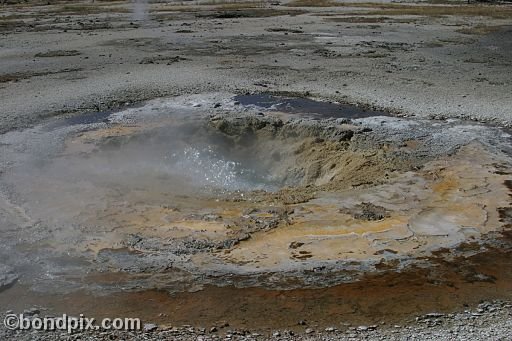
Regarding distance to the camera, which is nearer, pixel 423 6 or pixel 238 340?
pixel 238 340

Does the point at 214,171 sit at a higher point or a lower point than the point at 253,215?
lower

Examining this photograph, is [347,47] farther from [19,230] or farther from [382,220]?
[19,230]

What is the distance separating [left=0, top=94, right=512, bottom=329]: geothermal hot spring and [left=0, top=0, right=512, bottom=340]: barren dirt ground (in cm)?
3

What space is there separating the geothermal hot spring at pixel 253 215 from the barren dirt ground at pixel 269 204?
0.03 metres

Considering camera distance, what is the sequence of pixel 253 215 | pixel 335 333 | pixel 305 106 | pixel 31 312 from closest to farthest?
pixel 335 333, pixel 31 312, pixel 253 215, pixel 305 106

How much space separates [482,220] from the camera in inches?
234

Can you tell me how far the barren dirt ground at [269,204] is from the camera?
14.6 feet

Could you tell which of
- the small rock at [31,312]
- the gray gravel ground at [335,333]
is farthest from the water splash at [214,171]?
the gray gravel ground at [335,333]

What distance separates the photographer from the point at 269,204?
6.65m

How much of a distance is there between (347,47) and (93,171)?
11039 millimetres

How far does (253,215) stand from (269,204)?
497 millimetres

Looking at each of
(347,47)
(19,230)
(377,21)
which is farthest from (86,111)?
(377,21)

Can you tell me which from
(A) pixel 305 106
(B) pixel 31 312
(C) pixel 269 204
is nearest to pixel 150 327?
(B) pixel 31 312

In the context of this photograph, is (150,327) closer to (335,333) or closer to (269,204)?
(335,333)
